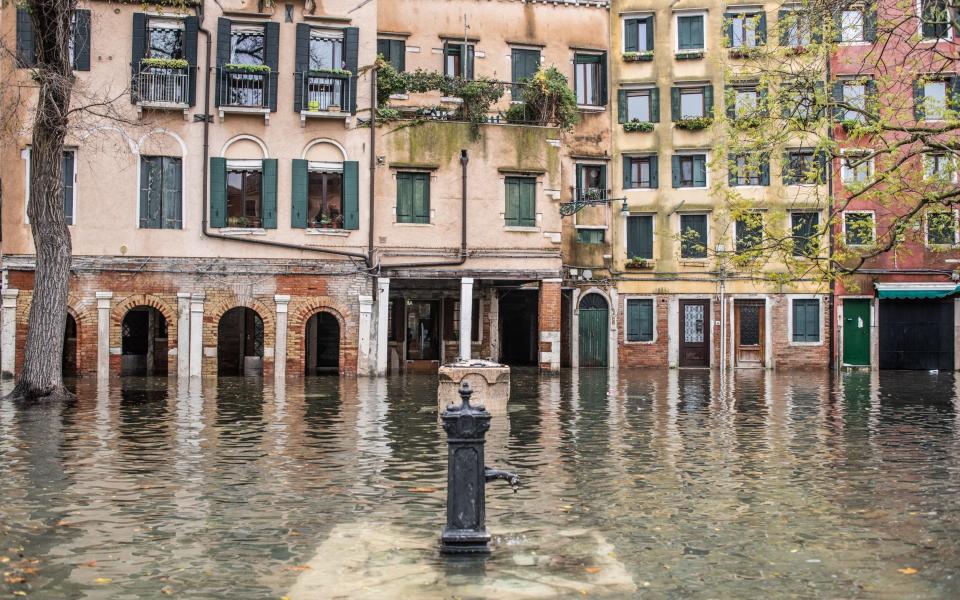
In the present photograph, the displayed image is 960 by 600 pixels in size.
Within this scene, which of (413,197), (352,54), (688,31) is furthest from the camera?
(688,31)

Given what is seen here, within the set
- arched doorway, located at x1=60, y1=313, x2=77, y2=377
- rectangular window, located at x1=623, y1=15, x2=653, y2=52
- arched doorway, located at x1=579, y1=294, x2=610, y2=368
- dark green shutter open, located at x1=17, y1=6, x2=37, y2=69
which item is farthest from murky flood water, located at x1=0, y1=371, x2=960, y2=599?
rectangular window, located at x1=623, y1=15, x2=653, y2=52

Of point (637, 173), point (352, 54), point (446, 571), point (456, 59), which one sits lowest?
point (446, 571)

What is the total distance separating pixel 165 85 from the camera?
27641 millimetres

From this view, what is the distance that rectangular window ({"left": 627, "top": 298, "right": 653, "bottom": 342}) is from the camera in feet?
122

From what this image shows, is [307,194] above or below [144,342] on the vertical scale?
above

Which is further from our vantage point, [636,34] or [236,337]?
[636,34]

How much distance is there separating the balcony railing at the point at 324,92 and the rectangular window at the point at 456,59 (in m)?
5.62

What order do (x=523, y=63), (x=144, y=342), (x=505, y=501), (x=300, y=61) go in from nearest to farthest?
(x=505, y=501) → (x=300, y=61) → (x=144, y=342) → (x=523, y=63)

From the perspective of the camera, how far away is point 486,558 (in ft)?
22.8

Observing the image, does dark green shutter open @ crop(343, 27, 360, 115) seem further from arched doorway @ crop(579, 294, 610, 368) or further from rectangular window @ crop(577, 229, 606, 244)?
arched doorway @ crop(579, 294, 610, 368)

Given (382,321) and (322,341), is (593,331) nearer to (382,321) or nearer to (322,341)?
(322,341)

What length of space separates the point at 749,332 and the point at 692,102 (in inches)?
347

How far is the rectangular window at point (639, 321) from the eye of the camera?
3728 centimetres

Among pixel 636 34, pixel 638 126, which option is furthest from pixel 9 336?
pixel 636 34
